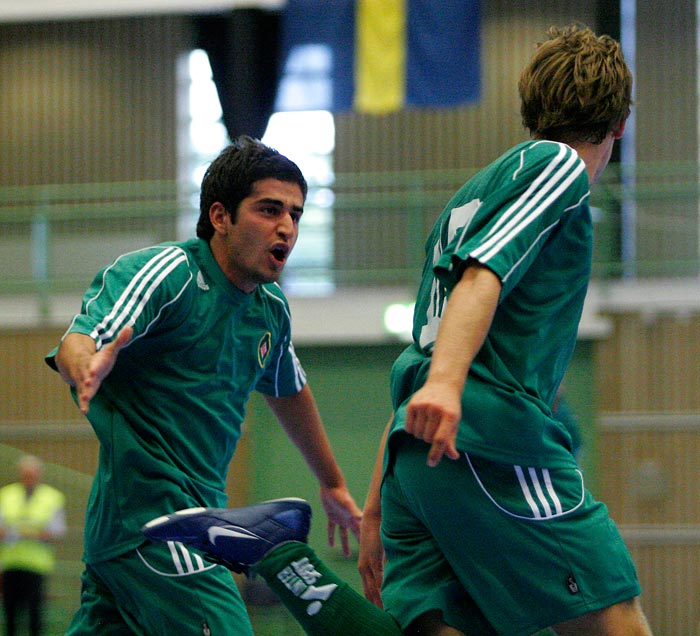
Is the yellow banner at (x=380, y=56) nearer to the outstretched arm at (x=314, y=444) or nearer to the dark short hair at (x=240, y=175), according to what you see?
the outstretched arm at (x=314, y=444)

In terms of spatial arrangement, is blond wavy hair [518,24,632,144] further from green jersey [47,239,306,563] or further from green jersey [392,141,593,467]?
green jersey [47,239,306,563]

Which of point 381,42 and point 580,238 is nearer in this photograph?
point 580,238

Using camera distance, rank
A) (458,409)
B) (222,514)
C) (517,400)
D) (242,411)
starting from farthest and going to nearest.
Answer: (242,411)
(222,514)
(517,400)
(458,409)

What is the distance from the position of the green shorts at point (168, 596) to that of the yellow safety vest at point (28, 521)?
5.25m

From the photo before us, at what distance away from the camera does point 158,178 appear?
15797mm

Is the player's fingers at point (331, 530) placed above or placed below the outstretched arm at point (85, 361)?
below

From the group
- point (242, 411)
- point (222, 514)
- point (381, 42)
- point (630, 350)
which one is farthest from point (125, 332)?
point (381, 42)

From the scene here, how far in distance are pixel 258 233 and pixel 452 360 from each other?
1.45m

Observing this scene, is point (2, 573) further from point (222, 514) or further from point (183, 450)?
point (222, 514)

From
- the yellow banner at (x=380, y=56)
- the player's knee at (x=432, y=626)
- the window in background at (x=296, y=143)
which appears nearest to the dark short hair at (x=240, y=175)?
the player's knee at (x=432, y=626)

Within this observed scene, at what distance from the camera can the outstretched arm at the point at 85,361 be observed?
2516mm

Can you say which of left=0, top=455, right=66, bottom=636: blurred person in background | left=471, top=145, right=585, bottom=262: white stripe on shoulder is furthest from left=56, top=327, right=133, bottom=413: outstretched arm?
left=0, top=455, right=66, bottom=636: blurred person in background

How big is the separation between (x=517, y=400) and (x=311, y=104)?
11622mm

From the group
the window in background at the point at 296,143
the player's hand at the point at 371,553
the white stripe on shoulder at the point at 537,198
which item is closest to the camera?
the white stripe on shoulder at the point at 537,198
